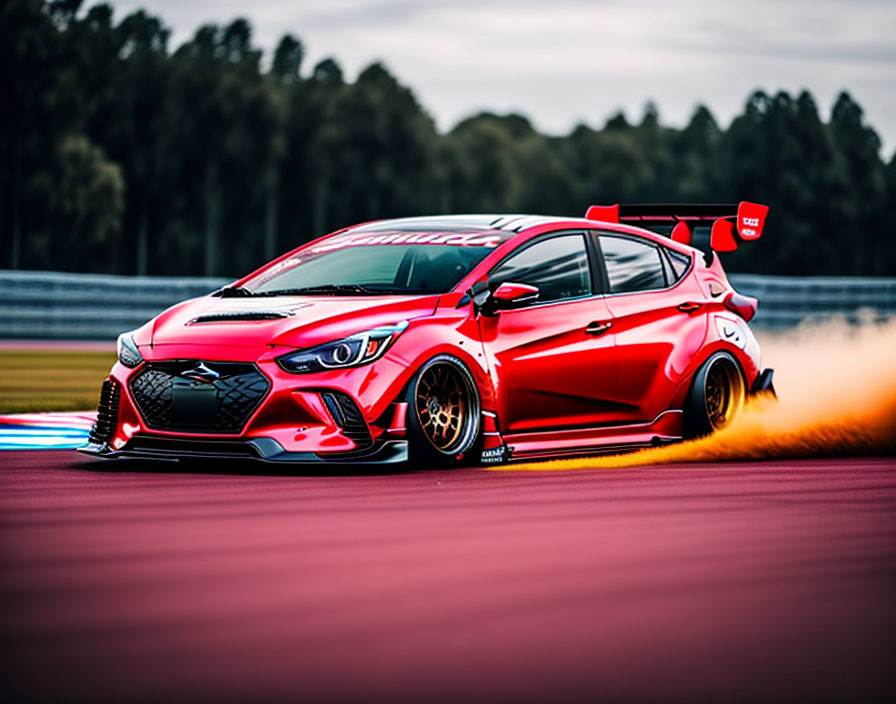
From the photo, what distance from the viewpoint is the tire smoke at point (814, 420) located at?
10.1 metres

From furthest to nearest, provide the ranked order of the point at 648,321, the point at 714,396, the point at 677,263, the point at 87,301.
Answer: the point at 87,301 → the point at 677,263 → the point at 714,396 → the point at 648,321

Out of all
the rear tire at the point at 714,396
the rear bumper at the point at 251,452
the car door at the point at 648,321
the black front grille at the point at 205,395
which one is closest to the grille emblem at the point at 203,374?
the black front grille at the point at 205,395

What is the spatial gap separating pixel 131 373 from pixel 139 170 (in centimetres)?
9379

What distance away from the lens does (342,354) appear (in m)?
8.59

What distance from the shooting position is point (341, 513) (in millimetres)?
6969

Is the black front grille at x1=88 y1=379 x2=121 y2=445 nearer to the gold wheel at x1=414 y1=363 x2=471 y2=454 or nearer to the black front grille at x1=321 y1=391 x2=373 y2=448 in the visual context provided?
the black front grille at x1=321 y1=391 x2=373 y2=448

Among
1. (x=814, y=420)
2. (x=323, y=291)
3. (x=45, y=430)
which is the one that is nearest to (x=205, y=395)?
(x=323, y=291)

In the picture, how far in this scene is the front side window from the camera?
963 cm

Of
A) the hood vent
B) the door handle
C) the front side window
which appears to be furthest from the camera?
the door handle

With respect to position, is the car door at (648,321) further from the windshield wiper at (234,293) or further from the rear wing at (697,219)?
the windshield wiper at (234,293)

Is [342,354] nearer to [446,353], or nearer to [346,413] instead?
[346,413]

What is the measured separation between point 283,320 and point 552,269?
1.84 meters

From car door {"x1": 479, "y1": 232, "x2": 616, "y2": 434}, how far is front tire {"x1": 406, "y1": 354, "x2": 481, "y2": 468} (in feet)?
0.74

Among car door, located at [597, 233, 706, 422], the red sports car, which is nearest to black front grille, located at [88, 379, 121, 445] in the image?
the red sports car
